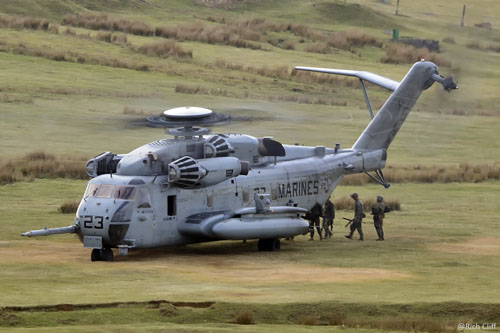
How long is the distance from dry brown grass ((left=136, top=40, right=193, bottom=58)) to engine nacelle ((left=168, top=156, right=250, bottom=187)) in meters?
50.5

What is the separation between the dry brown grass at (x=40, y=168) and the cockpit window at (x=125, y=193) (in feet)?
52.0

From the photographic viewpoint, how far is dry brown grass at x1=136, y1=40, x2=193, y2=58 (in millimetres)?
84312

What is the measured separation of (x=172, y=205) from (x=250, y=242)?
5256 millimetres

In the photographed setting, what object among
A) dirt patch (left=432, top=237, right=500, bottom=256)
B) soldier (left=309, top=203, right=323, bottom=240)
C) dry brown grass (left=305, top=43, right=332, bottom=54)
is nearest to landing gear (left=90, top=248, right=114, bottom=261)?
soldier (left=309, top=203, right=323, bottom=240)

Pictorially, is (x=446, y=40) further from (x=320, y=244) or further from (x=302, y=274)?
(x=302, y=274)

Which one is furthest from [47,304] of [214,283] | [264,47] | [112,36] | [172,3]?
[172,3]

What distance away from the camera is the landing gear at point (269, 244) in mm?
35334

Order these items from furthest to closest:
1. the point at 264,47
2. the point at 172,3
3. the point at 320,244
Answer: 1. the point at 172,3
2. the point at 264,47
3. the point at 320,244

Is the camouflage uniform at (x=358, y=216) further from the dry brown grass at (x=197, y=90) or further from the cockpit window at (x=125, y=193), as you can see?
the dry brown grass at (x=197, y=90)

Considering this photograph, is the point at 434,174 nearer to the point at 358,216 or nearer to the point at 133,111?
the point at 358,216

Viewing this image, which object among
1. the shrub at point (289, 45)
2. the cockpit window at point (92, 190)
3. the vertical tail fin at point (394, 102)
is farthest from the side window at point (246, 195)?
the shrub at point (289, 45)

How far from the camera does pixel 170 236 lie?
3322cm

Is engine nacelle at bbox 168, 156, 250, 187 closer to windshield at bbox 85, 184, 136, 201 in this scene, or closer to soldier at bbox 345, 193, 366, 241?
windshield at bbox 85, 184, 136, 201

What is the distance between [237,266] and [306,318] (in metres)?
7.37
